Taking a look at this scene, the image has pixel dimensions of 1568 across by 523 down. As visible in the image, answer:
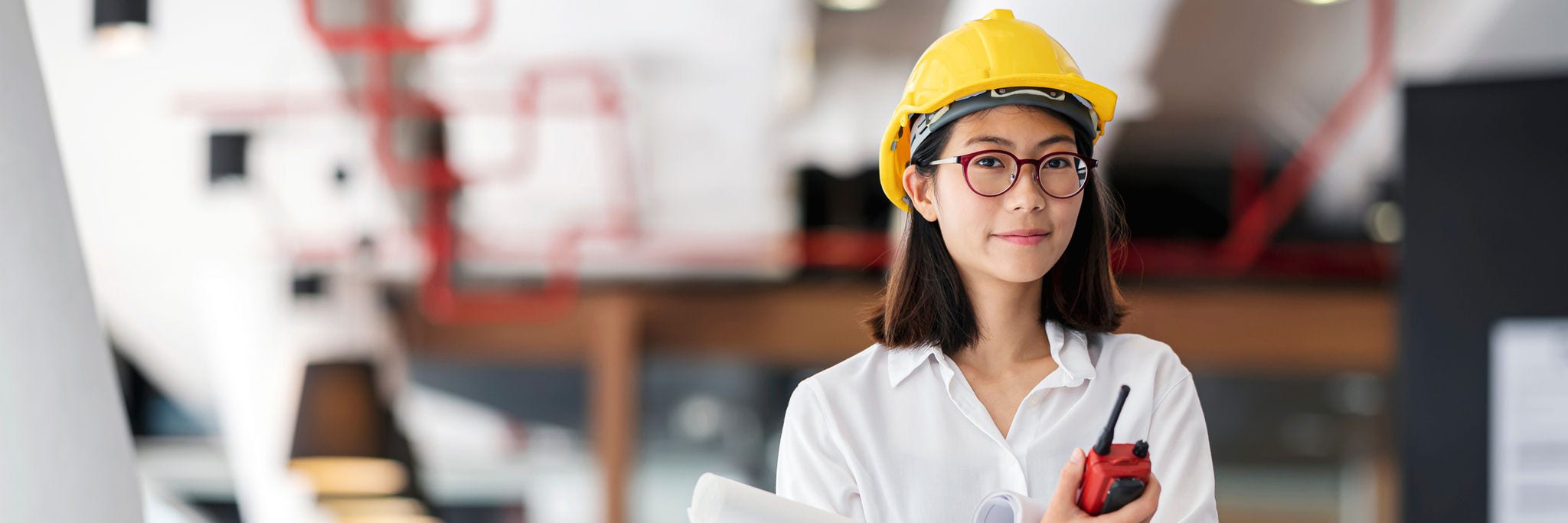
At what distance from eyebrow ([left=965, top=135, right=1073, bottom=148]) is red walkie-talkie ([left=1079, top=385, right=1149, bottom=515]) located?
0.19m

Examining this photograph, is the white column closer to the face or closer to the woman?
the woman

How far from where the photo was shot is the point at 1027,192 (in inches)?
38.4

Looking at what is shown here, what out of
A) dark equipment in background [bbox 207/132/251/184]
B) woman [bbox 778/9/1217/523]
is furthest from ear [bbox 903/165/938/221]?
dark equipment in background [bbox 207/132/251/184]

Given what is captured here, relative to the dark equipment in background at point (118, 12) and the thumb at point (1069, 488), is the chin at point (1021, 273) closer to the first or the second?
the thumb at point (1069, 488)

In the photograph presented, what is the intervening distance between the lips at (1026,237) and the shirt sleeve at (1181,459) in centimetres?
16

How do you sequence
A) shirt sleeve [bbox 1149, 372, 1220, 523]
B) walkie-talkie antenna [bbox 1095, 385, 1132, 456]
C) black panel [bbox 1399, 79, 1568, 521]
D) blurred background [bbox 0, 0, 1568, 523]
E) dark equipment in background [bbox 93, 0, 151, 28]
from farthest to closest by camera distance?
blurred background [bbox 0, 0, 1568, 523]
black panel [bbox 1399, 79, 1568, 521]
dark equipment in background [bbox 93, 0, 151, 28]
shirt sleeve [bbox 1149, 372, 1220, 523]
walkie-talkie antenna [bbox 1095, 385, 1132, 456]

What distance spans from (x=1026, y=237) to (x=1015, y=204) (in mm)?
25

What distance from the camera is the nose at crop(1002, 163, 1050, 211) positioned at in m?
0.98

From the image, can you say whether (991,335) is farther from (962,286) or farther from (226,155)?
(226,155)

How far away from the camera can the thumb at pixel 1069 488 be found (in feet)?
2.94

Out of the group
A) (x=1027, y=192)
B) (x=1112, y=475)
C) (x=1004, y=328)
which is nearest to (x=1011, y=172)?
(x=1027, y=192)

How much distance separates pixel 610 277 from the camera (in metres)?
7.49

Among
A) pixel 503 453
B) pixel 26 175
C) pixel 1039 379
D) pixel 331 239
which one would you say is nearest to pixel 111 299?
pixel 331 239

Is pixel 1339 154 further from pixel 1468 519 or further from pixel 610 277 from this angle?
pixel 610 277
